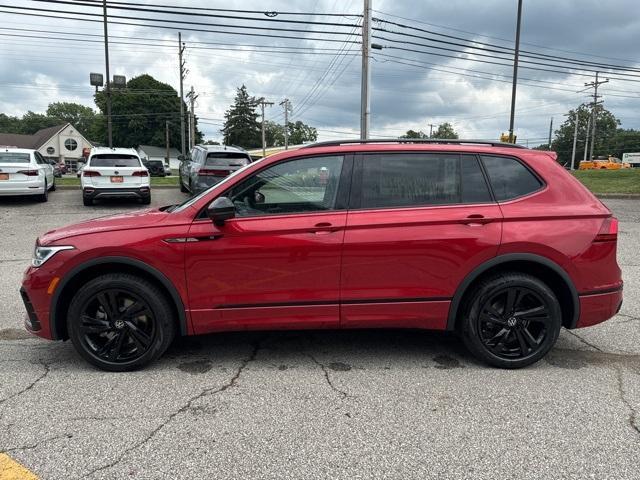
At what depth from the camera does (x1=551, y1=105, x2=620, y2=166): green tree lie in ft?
347

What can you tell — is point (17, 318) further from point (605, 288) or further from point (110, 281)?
point (605, 288)

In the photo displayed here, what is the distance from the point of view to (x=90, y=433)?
2863mm

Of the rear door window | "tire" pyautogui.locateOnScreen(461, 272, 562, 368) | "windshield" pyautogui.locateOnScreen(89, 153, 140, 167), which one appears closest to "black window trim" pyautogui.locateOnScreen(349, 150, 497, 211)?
"tire" pyautogui.locateOnScreen(461, 272, 562, 368)

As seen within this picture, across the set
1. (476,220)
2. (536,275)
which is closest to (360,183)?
(476,220)

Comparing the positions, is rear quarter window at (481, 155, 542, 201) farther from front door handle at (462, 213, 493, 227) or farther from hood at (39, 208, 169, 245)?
hood at (39, 208, 169, 245)

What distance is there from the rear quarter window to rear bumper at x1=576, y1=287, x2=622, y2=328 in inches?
37.0

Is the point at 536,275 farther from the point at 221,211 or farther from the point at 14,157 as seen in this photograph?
the point at 14,157

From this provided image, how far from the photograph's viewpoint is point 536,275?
3.83m

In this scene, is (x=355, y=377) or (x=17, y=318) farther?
(x=17, y=318)

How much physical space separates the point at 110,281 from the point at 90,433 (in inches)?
43.7

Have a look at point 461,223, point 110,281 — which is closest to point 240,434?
point 110,281

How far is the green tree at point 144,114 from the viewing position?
277 ft

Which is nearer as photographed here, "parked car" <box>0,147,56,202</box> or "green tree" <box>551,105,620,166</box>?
"parked car" <box>0,147,56,202</box>

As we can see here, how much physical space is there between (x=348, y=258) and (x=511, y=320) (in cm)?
137
